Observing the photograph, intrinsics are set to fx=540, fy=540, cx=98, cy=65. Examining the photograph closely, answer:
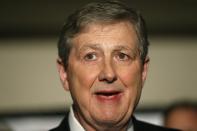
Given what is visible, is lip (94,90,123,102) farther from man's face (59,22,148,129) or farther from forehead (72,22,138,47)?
forehead (72,22,138,47)

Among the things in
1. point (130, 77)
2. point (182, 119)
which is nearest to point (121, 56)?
point (130, 77)

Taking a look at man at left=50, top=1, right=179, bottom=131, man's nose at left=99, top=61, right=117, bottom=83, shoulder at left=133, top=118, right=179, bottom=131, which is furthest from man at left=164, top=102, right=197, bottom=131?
man's nose at left=99, top=61, right=117, bottom=83

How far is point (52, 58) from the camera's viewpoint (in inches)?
136

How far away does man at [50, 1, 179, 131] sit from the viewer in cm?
124

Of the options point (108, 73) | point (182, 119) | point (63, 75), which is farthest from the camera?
point (182, 119)

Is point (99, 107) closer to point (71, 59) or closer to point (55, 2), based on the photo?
point (71, 59)

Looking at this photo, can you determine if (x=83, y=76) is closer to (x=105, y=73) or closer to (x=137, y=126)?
(x=105, y=73)

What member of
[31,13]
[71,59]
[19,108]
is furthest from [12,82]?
[71,59]

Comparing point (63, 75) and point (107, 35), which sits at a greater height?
point (107, 35)

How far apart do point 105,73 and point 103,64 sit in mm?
30

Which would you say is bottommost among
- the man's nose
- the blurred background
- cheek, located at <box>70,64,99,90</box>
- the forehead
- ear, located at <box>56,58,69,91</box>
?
the blurred background

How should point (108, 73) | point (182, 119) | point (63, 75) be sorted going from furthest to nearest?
point (182, 119) < point (63, 75) < point (108, 73)

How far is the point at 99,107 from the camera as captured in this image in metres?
1.24

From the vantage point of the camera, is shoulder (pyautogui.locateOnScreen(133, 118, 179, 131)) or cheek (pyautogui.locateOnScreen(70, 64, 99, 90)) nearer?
cheek (pyautogui.locateOnScreen(70, 64, 99, 90))
